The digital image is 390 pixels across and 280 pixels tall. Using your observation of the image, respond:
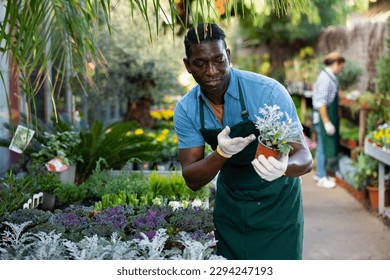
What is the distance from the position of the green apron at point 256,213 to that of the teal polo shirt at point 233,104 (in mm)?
34

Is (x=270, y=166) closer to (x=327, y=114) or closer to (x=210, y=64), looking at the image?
(x=210, y=64)

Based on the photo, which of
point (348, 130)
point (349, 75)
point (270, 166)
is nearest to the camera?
point (270, 166)

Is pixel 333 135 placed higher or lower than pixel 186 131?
lower

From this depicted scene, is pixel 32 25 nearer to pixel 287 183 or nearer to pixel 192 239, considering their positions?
pixel 192 239

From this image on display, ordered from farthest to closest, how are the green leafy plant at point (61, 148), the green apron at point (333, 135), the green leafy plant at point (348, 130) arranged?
the green leafy plant at point (348, 130) → the green apron at point (333, 135) → the green leafy plant at point (61, 148)

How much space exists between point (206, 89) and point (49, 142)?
2.13 m

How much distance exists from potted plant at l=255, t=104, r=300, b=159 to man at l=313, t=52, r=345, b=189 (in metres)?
5.48

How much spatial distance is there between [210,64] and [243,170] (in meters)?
0.59

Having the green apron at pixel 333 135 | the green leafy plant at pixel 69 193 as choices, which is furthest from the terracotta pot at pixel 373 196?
the green leafy plant at pixel 69 193

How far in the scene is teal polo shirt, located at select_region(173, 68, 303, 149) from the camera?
2.67 metres

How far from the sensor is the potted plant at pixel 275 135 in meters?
2.32

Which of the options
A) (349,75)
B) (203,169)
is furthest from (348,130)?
(203,169)

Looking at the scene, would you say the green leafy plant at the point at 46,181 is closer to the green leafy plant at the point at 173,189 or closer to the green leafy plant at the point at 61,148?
the green leafy plant at the point at 61,148

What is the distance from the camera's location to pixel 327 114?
25.8 ft
